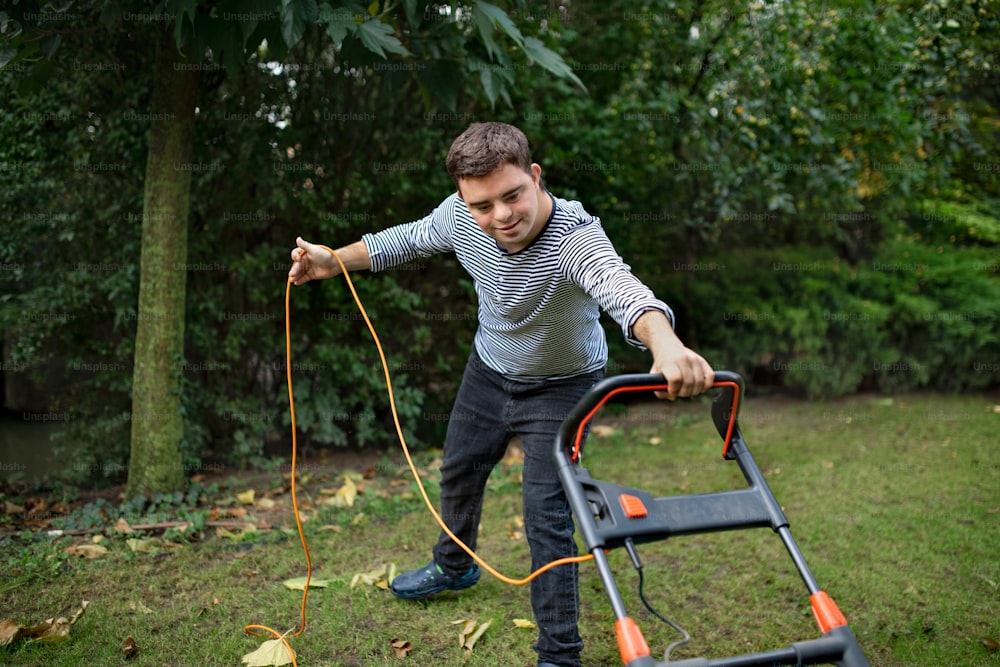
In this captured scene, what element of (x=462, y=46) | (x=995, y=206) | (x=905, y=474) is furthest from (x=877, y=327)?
(x=462, y=46)

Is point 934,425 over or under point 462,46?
under

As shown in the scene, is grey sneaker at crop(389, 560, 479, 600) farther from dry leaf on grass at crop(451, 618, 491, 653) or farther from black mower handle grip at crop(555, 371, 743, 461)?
black mower handle grip at crop(555, 371, 743, 461)

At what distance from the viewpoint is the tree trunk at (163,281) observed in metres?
4.23

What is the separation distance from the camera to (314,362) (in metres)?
5.41

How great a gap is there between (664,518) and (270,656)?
5.49ft

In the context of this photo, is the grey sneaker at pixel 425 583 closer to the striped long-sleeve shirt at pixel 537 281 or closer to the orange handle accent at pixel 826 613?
the striped long-sleeve shirt at pixel 537 281

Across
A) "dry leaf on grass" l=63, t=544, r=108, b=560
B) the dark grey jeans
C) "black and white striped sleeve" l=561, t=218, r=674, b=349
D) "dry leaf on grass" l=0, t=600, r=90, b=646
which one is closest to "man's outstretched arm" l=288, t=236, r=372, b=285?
the dark grey jeans

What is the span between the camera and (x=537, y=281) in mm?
2568

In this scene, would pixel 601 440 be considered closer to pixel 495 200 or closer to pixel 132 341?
pixel 132 341

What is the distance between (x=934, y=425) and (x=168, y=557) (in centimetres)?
528

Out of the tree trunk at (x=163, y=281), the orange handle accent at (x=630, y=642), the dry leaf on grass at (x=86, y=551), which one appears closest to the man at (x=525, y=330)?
the orange handle accent at (x=630, y=642)

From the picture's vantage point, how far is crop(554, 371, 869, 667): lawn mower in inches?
69.7

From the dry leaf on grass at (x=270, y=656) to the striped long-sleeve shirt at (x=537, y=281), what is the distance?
1257 millimetres

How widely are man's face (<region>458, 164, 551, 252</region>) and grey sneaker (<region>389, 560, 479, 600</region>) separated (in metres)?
1.54
